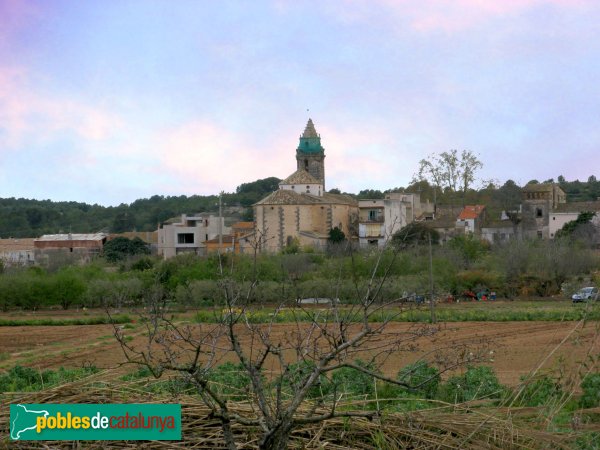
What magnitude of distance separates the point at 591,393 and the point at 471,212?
209 feet

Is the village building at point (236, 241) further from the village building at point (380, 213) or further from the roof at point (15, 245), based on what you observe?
the roof at point (15, 245)

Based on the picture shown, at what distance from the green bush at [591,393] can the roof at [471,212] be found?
6173 cm

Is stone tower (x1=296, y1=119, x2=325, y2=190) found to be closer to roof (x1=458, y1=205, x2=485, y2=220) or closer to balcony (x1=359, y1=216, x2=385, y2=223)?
balcony (x1=359, y1=216, x2=385, y2=223)

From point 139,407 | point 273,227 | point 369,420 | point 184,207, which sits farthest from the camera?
point 184,207

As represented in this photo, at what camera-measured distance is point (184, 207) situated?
4680 inches

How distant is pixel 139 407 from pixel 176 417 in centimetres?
22

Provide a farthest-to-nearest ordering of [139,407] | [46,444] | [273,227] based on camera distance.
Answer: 1. [273,227]
2. [46,444]
3. [139,407]

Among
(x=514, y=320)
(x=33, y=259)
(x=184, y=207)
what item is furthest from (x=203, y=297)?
(x=184, y=207)

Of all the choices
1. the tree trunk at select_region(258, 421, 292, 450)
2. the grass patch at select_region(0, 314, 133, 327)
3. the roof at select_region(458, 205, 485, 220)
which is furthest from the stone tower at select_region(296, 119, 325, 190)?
the tree trunk at select_region(258, 421, 292, 450)

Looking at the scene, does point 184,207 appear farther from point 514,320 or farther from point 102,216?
point 514,320

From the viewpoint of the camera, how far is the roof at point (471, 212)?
71.1m

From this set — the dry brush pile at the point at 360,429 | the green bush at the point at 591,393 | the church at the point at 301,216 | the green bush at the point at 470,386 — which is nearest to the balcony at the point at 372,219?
the church at the point at 301,216

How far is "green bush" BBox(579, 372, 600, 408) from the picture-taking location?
917 centimetres

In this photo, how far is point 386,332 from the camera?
16.5 m
